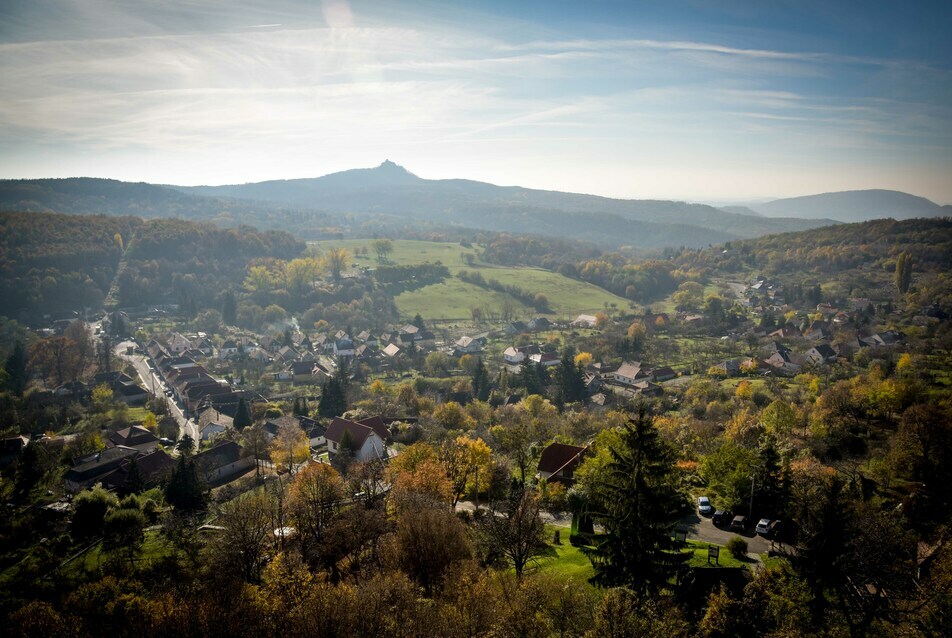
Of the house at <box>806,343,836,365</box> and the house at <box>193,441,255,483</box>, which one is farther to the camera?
the house at <box>806,343,836,365</box>

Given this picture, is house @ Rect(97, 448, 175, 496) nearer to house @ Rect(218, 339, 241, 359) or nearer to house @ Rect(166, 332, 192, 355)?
house @ Rect(218, 339, 241, 359)

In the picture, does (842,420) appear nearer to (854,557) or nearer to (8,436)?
(854,557)

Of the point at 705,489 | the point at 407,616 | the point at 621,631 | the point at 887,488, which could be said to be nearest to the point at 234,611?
the point at 407,616

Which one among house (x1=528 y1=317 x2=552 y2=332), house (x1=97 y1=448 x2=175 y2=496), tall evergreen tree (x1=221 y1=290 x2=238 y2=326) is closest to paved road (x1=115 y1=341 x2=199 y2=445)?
house (x1=97 y1=448 x2=175 y2=496)

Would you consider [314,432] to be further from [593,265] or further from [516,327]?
[593,265]

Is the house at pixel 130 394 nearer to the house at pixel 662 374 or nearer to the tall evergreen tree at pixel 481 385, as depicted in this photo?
the tall evergreen tree at pixel 481 385
